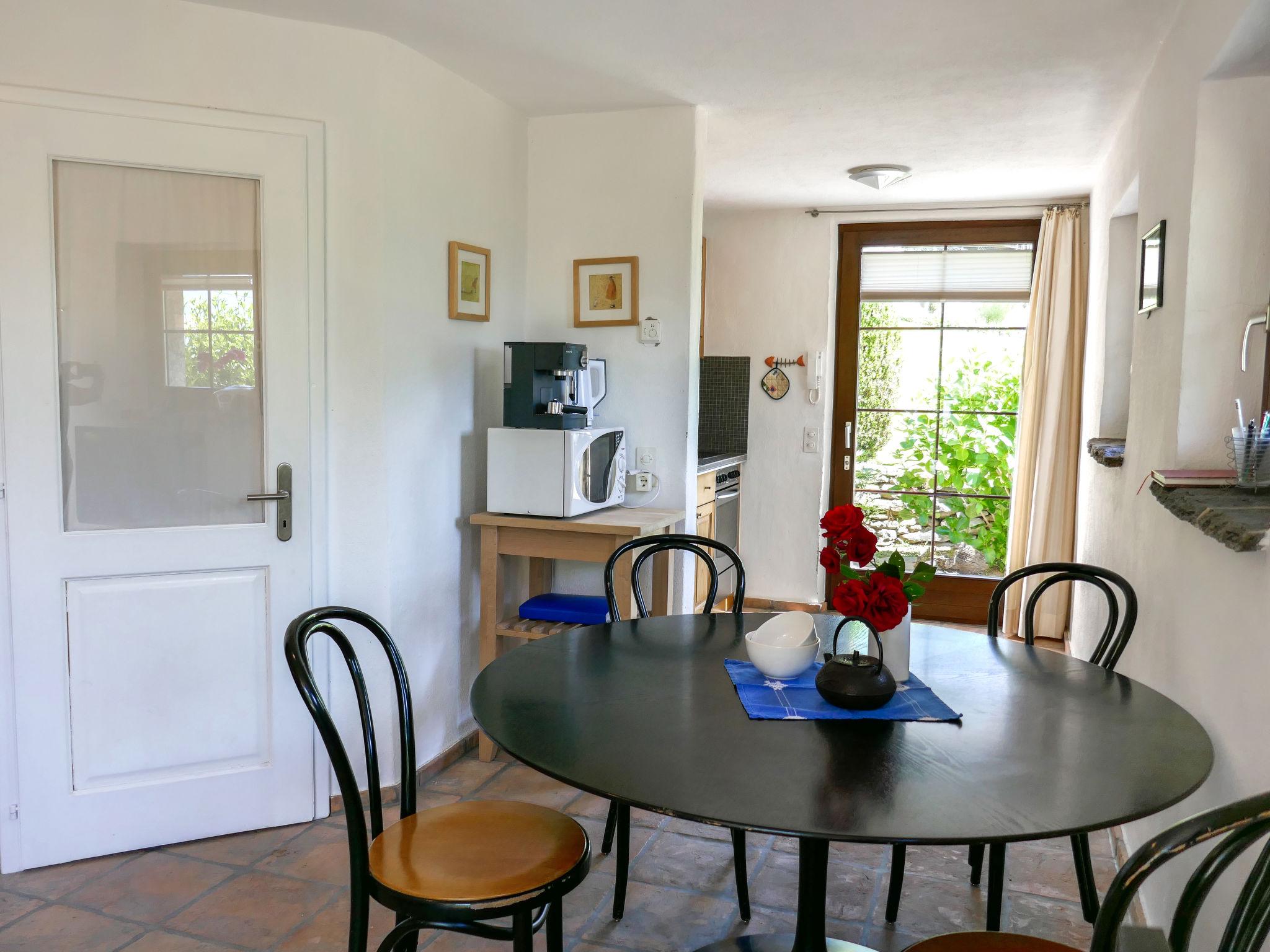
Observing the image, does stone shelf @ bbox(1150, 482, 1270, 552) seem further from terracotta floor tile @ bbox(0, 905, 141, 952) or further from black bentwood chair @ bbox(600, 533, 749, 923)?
terracotta floor tile @ bbox(0, 905, 141, 952)

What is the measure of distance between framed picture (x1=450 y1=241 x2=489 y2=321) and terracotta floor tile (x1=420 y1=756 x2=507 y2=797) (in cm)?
152

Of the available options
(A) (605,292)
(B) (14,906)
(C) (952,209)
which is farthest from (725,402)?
(B) (14,906)

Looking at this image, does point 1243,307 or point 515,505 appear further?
point 515,505

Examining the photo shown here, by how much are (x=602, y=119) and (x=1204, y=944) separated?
3086 mm

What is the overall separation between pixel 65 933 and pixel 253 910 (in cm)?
41

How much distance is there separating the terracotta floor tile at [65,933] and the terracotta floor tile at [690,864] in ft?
4.08

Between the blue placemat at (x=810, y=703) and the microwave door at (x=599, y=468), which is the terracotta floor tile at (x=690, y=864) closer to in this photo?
the blue placemat at (x=810, y=703)

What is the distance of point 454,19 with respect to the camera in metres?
2.72

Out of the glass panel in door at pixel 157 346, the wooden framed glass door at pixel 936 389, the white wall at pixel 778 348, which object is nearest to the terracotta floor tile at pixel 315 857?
the glass panel in door at pixel 157 346

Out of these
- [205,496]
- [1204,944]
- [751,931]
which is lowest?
[751,931]

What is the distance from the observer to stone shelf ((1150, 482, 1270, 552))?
147 cm

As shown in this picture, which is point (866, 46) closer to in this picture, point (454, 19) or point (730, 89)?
point (730, 89)

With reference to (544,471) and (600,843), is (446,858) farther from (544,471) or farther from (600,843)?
(544,471)

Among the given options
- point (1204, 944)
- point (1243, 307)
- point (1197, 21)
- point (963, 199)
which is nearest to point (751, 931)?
point (1204, 944)
